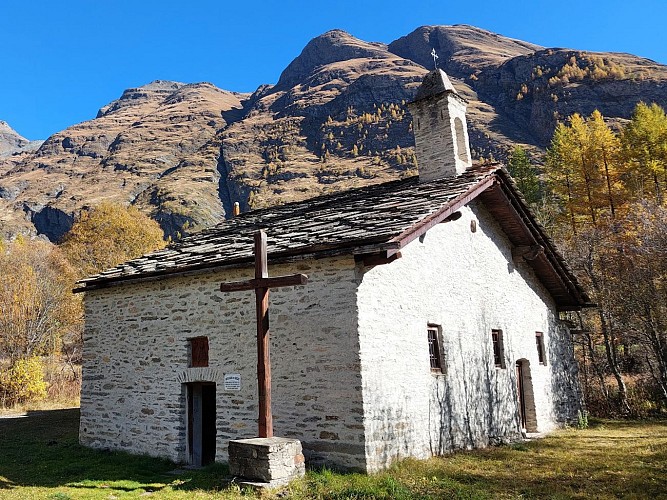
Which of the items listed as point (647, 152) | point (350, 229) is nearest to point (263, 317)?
point (350, 229)

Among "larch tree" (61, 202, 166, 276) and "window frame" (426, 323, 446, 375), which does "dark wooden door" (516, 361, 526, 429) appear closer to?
"window frame" (426, 323, 446, 375)

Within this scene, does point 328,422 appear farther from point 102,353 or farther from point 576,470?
point 102,353

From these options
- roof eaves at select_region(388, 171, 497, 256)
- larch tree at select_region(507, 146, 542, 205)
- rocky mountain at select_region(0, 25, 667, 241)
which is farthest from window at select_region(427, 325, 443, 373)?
rocky mountain at select_region(0, 25, 667, 241)

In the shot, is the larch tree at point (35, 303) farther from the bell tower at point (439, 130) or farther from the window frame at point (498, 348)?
the window frame at point (498, 348)

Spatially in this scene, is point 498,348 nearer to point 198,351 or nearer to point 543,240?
point 543,240

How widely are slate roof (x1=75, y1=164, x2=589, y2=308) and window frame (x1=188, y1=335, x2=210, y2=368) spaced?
144 cm

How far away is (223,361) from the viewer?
31.8 ft

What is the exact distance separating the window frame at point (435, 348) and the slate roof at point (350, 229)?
228cm

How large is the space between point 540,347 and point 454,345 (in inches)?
213

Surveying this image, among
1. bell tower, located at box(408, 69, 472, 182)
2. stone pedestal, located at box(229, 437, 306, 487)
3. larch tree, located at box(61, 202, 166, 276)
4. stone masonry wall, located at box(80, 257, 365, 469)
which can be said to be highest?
larch tree, located at box(61, 202, 166, 276)

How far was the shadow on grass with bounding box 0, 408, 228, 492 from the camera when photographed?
8.18m

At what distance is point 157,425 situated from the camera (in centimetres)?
1052

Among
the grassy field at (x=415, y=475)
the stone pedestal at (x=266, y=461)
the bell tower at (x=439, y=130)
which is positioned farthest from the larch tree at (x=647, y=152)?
the stone pedestal at (x=266, y=461)

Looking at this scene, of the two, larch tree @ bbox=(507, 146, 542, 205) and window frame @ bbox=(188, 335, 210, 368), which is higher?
larch tree @ bbox=(507, 146, 542, 205)
